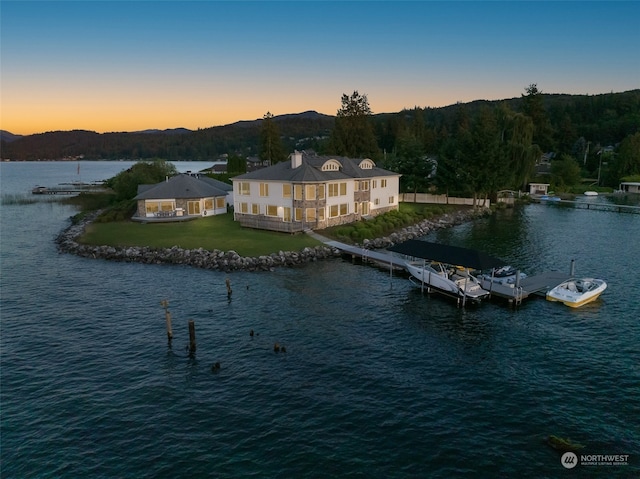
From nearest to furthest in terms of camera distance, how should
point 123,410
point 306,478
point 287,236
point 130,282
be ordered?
point 306,478 → point 123,410 → point 130,282 → point 287,236

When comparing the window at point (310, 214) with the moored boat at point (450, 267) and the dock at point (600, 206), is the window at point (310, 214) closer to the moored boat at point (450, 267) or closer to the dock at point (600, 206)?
the moored boat at point (450, 267)

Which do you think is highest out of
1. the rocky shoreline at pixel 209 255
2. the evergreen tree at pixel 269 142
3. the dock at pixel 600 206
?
the evergreen tree at pixel 269 142

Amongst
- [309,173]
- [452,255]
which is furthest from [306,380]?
[309,173]

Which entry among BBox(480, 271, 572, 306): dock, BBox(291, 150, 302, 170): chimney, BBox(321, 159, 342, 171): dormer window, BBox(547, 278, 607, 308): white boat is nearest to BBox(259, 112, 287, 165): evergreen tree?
BBox(321, 159, 342, 171): dormer window

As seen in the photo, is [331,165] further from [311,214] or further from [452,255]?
[452,255]

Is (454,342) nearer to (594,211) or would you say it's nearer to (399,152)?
(399,152)

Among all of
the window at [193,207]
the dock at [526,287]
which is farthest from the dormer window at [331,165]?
the dock at [526,287]

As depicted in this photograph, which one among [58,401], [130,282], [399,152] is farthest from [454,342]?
[399,152]
